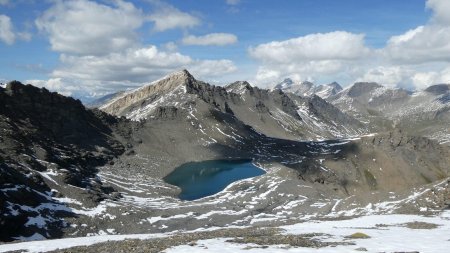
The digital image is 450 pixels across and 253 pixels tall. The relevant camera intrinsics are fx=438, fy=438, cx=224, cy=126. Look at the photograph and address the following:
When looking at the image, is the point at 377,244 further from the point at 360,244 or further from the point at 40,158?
the point at 40,158

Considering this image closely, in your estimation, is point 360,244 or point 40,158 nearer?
point 360,244

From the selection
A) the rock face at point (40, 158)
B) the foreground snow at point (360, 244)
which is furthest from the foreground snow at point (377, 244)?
the rock face at point (40, 158)

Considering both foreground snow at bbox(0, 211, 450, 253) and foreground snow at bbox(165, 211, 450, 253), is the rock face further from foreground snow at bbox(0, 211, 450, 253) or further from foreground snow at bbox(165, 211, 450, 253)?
foreground snow at bbox(165, 211, 450, 253)

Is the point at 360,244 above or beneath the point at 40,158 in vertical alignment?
beneath

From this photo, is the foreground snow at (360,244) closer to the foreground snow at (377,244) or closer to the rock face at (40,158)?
the foreground snow at (377,244)

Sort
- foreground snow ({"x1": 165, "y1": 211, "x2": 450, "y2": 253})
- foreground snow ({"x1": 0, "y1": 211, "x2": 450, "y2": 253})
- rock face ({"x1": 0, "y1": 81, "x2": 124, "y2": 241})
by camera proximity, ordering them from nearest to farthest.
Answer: foreground snow ({"x1": 165, "y1": 211, "x2": 450, "y2": 253}) → foreground snow ({"x1": 0, "y1": 211, "x2": 450, "y2": 253}) → rock face ({"x1": 0, "y1": 81, "x2": 124, "y2": 241})

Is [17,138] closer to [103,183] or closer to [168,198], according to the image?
[103,183]

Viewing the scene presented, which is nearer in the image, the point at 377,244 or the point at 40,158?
the point at 377,244

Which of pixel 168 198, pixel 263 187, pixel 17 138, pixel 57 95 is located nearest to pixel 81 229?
pixel 168 198

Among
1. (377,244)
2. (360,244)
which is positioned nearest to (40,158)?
(360,244)

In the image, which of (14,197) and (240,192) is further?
(240,192)

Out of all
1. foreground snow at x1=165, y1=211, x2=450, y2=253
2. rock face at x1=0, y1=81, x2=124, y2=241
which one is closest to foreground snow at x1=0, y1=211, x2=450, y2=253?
foreground snow at x1=165, y1=211, x2=450, y2=253
